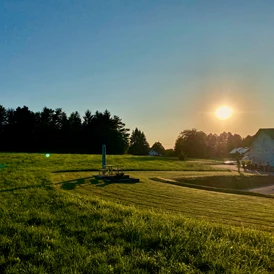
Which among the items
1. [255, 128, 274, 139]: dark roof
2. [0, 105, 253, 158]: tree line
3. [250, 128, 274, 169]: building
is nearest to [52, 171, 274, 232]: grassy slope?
[250, 128, 274, 169]: building

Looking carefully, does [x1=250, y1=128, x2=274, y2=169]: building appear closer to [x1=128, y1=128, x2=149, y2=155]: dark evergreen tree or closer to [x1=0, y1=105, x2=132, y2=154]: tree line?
[x1=0, y1=105, x2=132, y2=154]: tree line

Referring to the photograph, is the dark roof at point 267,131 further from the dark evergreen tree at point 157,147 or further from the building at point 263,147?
the dark evergreen tree at point 157,147

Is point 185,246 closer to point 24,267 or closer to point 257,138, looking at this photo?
point 24,267

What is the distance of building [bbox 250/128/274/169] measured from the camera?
40.5 metres

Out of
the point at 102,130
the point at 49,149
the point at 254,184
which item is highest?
the point at 102,130

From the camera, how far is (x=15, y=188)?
12.4 meters

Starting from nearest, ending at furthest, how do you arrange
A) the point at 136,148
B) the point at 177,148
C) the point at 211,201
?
the point at 211,201 < the point at 177,148 < the point at 136,148

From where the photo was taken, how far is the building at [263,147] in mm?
40469

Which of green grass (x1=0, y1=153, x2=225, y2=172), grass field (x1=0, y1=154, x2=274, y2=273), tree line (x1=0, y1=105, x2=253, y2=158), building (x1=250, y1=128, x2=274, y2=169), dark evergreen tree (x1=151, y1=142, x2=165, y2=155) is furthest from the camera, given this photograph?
dark evergreen tree (x1=151, y1=142, x2=165, y2=155)

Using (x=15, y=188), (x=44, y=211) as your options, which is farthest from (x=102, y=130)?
(x=44, y=211)

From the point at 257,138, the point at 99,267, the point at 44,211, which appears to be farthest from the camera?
the point at 257,138

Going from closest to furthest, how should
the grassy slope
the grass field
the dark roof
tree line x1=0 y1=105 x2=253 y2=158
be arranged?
the grass field
the grassy slope
the dark roof
tree line x1=0 y1=105 x2=253 y2=158

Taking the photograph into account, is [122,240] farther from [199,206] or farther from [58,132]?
[58,132]

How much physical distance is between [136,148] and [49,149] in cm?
3281
